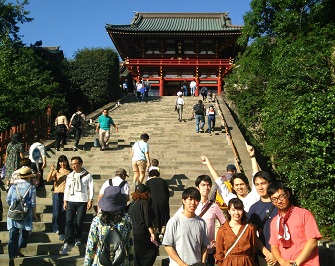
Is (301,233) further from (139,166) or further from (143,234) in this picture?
(139,166)

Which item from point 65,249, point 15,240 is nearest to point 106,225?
point 15,240

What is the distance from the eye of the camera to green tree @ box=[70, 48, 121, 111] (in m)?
26.0

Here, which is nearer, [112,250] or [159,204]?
[112,250]

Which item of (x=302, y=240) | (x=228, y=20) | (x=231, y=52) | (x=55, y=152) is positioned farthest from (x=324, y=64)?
(x=228, y=20)

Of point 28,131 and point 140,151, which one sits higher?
point 28,131


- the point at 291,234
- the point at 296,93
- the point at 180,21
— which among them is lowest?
the point at 291,234

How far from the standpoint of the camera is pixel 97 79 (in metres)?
26.2

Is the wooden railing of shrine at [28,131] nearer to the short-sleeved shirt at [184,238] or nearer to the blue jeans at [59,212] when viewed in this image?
the blue jeans at [59,212]

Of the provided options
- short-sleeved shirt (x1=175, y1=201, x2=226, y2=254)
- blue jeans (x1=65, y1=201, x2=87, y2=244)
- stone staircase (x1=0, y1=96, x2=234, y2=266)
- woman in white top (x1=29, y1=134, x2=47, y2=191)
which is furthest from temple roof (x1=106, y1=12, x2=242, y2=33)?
short-sleeved shirt (x1=175, y1=201, x2=226, y2=254)

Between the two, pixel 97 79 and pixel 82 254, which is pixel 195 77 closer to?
pixel 97 79

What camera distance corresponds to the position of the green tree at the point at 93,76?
26.0 metres

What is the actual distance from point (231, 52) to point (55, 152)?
25.4 metres

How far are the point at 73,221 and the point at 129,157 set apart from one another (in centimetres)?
593

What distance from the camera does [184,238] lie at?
4.12 meters
